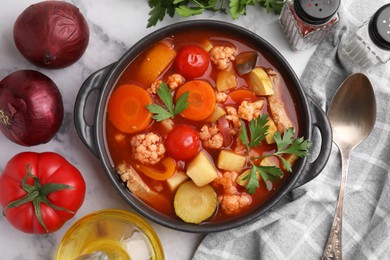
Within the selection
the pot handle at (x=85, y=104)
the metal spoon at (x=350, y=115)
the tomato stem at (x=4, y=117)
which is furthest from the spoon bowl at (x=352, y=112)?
the tomato stem at (x=4, y=117)

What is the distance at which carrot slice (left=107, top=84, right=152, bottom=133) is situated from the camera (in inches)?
122

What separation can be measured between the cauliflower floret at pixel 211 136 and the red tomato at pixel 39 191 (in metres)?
0.54

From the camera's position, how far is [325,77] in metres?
3.30

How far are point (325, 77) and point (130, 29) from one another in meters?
0.88

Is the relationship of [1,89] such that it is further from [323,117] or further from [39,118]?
[323,117]

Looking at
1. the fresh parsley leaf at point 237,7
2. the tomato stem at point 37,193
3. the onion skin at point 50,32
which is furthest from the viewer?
the fresh parsley leaf at point 237,7

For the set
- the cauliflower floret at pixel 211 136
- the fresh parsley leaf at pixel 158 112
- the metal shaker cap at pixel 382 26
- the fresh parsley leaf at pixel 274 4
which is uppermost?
the metal shaker cap at pixel 382 26

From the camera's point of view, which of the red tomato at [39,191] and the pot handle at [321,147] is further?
the pot handle at [321,147]

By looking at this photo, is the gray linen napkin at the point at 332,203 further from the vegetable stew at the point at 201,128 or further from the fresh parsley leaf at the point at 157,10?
the fresh parsley leaf at the point at 157,10

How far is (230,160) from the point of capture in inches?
122

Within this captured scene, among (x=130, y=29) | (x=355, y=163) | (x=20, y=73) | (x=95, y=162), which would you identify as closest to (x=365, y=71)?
(x=355, y=163)

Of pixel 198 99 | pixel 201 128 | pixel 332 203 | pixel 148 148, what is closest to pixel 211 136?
pixel 201 128

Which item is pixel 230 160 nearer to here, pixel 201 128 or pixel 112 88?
pixel 201 128

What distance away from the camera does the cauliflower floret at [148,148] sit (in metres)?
3.06
